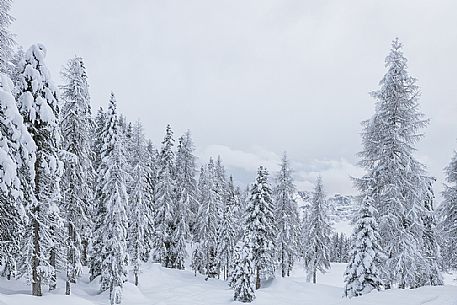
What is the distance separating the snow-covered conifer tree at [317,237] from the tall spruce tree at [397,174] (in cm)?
2644

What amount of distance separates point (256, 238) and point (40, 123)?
88.2 ft

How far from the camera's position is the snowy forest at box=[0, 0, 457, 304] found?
598 inches

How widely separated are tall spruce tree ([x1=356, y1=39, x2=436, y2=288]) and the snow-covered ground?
2362 mm

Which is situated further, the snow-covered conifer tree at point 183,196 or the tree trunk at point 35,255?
the snow-covered conifer tree at point 183,196

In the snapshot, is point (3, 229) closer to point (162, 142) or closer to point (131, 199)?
point (131, 199)

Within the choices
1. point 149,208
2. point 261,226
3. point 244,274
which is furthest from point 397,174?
point 149,208

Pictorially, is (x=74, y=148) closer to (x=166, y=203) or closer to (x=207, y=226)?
(x=166, y=203)

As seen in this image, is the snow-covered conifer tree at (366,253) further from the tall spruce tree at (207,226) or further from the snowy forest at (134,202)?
the tall spruce tree at (207,226)

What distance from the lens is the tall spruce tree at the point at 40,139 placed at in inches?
634

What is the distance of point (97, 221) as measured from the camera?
107 ft

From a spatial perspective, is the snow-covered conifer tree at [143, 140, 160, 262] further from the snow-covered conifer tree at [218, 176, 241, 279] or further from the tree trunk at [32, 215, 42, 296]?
the tree trunk at [32, 215, 42, 296]

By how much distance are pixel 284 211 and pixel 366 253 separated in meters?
20.3

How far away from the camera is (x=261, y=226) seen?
3862 cm

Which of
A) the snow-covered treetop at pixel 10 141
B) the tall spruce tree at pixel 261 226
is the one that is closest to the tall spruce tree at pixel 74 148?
the snow-covered treetop at pixel 10 141
